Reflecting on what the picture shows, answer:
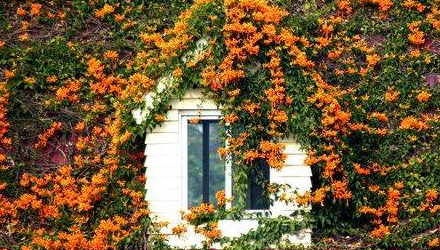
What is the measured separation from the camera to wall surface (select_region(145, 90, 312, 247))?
1185 centimetres

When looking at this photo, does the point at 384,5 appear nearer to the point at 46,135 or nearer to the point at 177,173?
the point at 177,173

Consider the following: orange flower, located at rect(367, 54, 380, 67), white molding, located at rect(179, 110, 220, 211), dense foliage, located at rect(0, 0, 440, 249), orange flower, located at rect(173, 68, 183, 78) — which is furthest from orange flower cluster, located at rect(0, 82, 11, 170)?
orange flower, located at rect(367, 54, 380, 67)

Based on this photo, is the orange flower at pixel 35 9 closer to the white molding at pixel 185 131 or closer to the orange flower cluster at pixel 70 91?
the orange flower cluster at pixel 70 91

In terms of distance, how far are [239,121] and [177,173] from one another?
1.21 meters

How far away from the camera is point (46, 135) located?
12.9m

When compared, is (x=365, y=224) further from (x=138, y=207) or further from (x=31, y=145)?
(x=31, y=145)

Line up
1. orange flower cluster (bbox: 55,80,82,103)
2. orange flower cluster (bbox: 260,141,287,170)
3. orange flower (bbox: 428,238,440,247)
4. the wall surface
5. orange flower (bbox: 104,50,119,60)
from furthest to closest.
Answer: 1. orange flower (bbox: 104,50,119,60)
2. orange flower cluster (bbox: 55,80,82,103)
3. the wall surface
4. orange flower cluster (bbox: 260,141,287,170)
5. orange flower (bbox: 428,238,440,247)

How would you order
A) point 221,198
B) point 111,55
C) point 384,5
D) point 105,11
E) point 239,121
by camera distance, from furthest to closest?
point 105,11 → point 384,5 → point 111,55 → point 239,121 → point 221,198

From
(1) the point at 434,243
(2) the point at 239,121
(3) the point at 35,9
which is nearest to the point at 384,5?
(2) the point at 239,121

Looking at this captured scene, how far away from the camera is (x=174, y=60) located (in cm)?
1222

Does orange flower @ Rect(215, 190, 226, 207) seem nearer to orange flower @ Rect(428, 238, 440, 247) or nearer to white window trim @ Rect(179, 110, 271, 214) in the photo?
white window trim @ Rect(179, 110, 271, 214)

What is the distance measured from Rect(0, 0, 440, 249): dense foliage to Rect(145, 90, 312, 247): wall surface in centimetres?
16

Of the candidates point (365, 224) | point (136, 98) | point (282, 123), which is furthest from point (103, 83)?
point (365, 224)

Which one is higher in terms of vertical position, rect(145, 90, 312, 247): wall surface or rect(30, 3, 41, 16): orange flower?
rect(30, 3, 41, 16): orange flower
